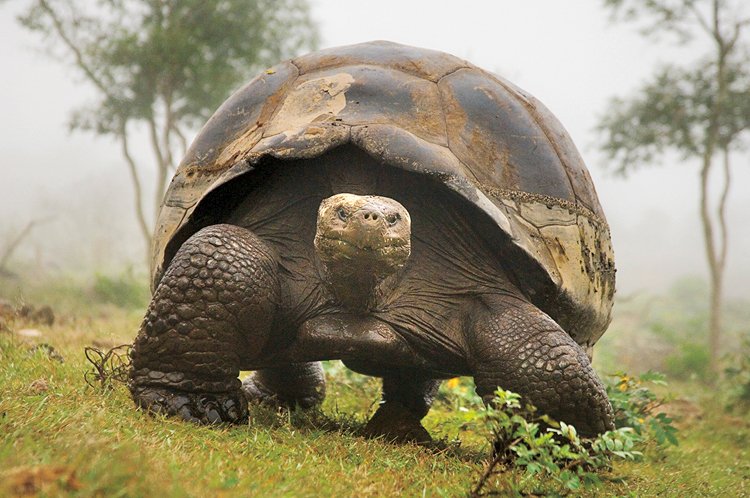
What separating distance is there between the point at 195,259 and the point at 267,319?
389 mm

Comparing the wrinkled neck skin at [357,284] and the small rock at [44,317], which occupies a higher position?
the wrinkled neck skin at [357,284]

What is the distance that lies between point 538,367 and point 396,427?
0.80 meters

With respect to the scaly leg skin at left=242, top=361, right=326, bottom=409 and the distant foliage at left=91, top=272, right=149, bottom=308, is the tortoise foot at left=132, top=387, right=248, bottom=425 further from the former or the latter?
the distant foliage at left=91, top=272, right=149, bottom=308

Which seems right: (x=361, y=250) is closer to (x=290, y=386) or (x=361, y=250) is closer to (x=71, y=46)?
(x=290, y=386)

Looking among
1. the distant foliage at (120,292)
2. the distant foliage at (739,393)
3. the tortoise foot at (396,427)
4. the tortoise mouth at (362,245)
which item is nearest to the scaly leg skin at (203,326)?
the tortoise mouth at (362,245)

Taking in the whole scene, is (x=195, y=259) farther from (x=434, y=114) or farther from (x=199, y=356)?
(x=434, y=114)

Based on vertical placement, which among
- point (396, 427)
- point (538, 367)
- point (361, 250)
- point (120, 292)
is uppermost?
point (361, 250)

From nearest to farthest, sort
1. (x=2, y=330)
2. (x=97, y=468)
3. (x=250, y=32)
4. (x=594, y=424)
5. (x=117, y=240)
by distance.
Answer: (x=97, y=468) → (x=594, y=424) → (x=2, y=330) → (x=250, y=32) → (x=117, y=240)

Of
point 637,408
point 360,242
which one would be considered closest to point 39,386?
point 360,242

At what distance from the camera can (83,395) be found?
3.01 metres

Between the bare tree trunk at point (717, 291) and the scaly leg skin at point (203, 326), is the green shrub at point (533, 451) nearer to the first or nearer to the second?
the scaly leg skin at point (203, 326)

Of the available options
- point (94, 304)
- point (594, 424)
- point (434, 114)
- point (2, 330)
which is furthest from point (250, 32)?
point (594, 424)

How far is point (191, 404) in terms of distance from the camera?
293 centimetres

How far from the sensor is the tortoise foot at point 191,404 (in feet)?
9.49
